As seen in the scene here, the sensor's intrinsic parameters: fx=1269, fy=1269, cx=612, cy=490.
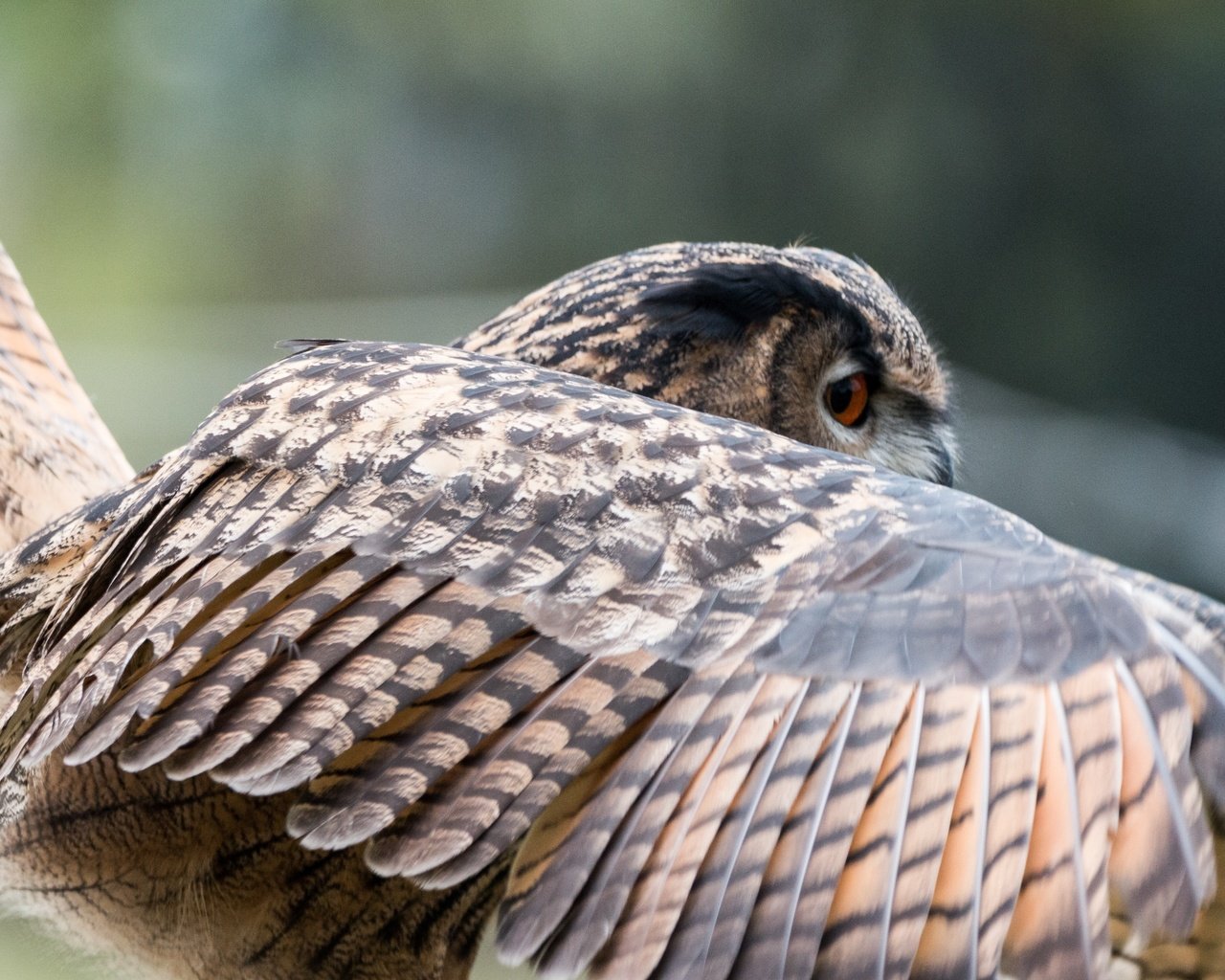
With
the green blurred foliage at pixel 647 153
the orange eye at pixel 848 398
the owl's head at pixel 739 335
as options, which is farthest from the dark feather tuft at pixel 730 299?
the green blurred foliage at pixel 647 153

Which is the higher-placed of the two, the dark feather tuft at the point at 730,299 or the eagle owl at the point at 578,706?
the dark feather tuft at the point at 730,299

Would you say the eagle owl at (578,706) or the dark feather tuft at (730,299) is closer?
the eagle owl at (578,706)

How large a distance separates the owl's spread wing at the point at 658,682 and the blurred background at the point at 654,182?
9.96 ft

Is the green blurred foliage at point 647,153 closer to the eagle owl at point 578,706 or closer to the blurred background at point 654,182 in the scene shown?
the blurred background at point 654,182

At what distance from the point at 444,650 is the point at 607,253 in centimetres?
438

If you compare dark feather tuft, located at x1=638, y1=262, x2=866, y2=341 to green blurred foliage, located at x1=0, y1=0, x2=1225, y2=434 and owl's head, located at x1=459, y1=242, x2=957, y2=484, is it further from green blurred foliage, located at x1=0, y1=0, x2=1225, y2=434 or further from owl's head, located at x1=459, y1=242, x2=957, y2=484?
green blurred foliage, located at x1=0, y1=0, x2=1225, y2=434

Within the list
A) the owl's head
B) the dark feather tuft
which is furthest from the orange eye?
the dark feather tuft

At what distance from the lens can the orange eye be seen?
5.86ft

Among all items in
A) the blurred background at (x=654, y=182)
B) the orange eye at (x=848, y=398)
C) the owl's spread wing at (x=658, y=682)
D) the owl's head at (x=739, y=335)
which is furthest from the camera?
the blurred background at (x=654, y=182)

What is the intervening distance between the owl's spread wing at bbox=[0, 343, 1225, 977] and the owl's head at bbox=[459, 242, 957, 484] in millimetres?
452

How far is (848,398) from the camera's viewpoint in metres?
1.81

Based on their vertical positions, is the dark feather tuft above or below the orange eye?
above

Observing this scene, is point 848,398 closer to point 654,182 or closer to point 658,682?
point 658,682

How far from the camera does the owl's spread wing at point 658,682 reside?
78 centimetres
